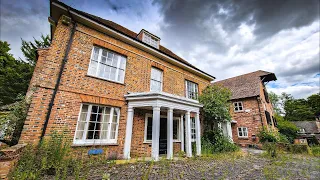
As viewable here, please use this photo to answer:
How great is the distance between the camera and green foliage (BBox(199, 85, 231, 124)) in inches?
370

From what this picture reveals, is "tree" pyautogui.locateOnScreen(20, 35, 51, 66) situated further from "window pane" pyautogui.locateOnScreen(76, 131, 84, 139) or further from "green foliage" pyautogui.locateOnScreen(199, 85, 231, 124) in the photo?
"green foliage" pyautogui.locateOnScreen(199, 85, 231, 124)

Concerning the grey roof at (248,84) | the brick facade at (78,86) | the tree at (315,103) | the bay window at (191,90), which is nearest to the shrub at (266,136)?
the grey roof at (248,84)

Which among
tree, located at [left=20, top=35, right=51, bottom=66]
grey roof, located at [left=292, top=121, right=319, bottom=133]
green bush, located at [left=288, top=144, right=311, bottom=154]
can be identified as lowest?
green bush, located at [left=288, top=144, right=311, bottom=154]

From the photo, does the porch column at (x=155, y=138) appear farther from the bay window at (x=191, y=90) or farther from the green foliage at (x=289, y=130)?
the green foliage at (x=289, y=130)

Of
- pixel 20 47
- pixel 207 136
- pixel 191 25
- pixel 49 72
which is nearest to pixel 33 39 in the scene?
pixel 20 47

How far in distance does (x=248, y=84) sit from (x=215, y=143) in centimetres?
1151

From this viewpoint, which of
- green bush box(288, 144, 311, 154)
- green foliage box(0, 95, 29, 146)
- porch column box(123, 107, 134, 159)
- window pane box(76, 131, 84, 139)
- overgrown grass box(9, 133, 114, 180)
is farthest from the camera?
green bush box(288, 144, 311, 154)

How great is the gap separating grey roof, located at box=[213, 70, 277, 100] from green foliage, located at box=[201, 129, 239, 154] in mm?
7246

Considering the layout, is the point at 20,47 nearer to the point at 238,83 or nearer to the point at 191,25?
the point at 191,25

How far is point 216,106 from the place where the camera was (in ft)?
31.2

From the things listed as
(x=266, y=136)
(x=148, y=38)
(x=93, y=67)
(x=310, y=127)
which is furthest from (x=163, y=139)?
(x=310, y=127)

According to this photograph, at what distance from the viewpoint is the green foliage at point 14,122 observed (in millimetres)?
4633

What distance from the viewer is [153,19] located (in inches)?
315

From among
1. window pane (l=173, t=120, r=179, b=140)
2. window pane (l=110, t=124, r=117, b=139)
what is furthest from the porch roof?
window pane (l=173, t=120, r=179, b=140)
